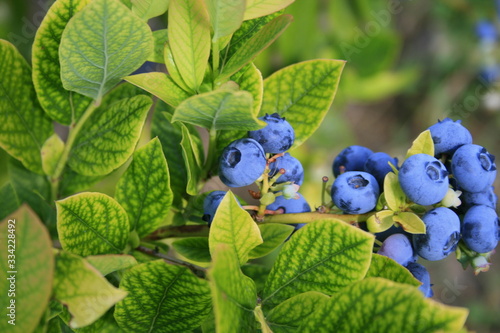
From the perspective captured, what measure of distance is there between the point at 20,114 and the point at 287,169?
60cm

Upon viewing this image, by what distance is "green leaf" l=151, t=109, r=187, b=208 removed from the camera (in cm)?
117

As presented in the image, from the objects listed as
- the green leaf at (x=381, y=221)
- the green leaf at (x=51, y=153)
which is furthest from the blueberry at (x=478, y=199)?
the green leaf at (x=51, y=153)

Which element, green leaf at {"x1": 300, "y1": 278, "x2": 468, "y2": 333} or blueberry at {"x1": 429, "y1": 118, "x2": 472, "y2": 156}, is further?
blueberry at {"x1": 429, "y1": 118, "x2": 472, "y2": 156}

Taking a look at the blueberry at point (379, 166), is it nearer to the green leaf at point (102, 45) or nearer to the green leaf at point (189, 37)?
the green leaf at point (189, 37)

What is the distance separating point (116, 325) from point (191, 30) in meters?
0.58

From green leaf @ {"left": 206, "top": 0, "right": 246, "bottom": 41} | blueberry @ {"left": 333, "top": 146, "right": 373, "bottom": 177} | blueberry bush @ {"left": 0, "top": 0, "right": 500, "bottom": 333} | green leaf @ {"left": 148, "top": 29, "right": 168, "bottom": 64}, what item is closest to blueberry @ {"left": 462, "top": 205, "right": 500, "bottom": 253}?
blueberry bush @ {"left": 0, "top": 0, "right": 500, "bottom": 333}

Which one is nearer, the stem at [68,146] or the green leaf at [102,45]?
the green leaf at [102,45]

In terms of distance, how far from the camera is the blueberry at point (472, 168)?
3.22 ft

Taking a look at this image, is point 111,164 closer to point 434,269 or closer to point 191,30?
point 191,30

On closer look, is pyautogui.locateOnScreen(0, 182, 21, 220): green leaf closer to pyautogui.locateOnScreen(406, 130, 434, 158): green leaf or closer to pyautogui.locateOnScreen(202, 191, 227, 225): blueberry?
pyautogui.locateOnScreen(202, 191, 227, 225): blueberry

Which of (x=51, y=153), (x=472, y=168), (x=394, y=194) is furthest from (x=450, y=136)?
(x=51, y=153)

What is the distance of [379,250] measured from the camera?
100 cm

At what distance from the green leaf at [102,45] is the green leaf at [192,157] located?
6.5 inches

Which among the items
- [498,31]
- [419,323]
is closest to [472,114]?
[498,31]
